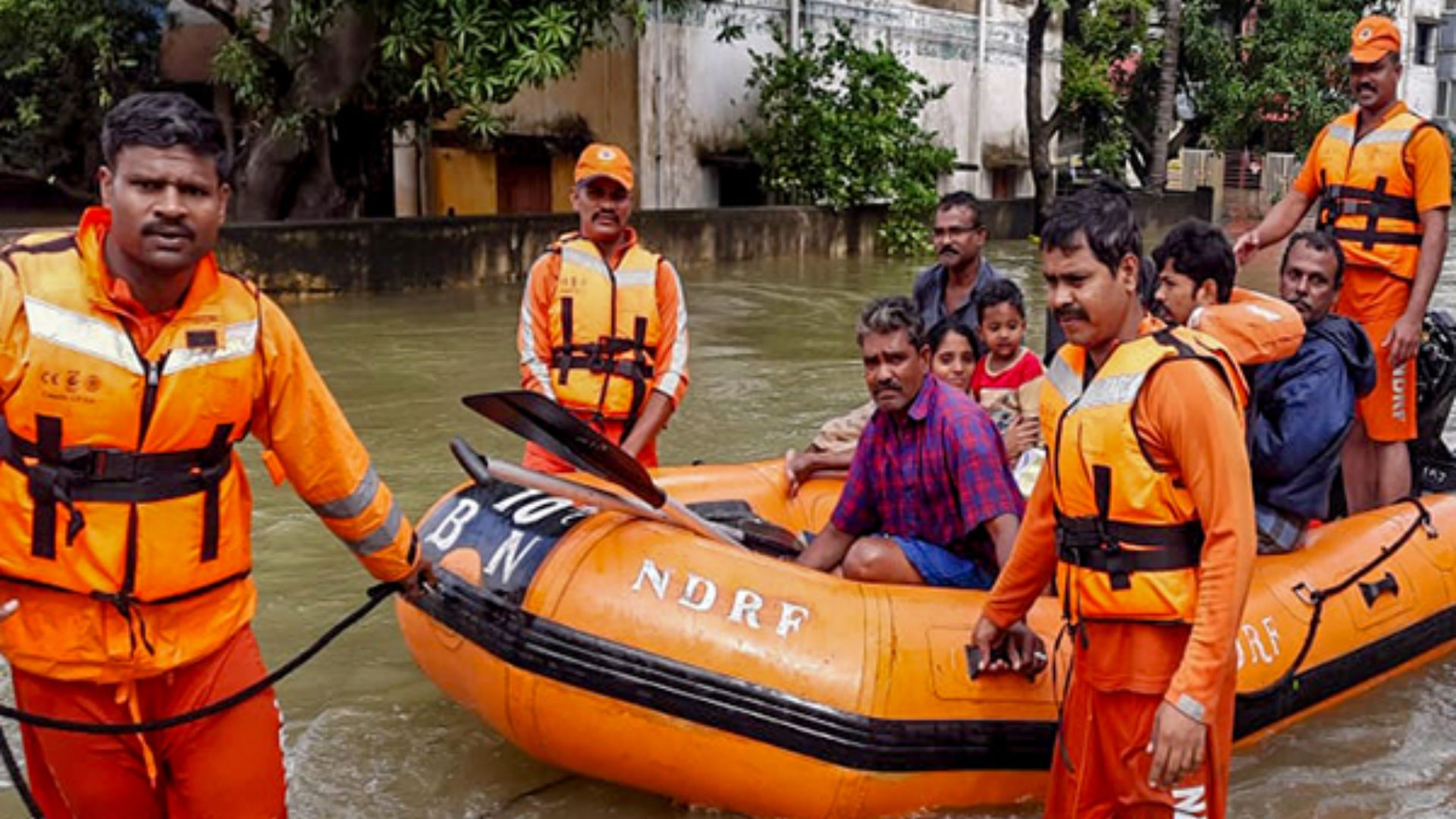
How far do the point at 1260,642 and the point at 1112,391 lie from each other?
4.53ft

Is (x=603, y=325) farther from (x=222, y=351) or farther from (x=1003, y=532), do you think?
(x=222, y=351)

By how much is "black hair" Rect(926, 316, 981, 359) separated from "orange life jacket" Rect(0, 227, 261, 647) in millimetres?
2469

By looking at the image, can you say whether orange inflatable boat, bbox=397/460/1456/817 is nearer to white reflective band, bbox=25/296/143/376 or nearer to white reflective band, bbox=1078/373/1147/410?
white reflective band, bbox=1078/373/1147/410

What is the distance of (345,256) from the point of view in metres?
11.6

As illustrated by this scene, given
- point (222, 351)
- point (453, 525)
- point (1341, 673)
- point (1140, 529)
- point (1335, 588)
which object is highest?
point (222, 351)

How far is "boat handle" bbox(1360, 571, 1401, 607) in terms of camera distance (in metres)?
4.10

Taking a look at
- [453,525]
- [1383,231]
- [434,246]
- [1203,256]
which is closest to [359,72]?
[434,246]

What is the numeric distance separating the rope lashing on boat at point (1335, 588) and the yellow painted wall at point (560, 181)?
36.7ft

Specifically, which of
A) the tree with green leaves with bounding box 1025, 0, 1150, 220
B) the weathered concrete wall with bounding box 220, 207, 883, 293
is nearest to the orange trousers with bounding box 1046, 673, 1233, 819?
the weathered concrete wall with bounding box 220, 207, 883, 293

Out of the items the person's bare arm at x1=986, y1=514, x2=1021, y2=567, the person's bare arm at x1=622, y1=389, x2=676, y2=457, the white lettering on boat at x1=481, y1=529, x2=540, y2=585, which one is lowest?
the white lettering on boat at x1=481, y1=529, x2=540, y2=585

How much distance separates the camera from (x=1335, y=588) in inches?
157

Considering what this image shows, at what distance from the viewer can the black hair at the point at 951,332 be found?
14.3 feet

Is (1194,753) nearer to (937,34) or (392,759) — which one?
(392,759)

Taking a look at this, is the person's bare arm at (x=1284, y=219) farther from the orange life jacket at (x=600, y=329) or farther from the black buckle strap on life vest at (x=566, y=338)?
the black buckle strap on life vest at (x=566, y=338)
